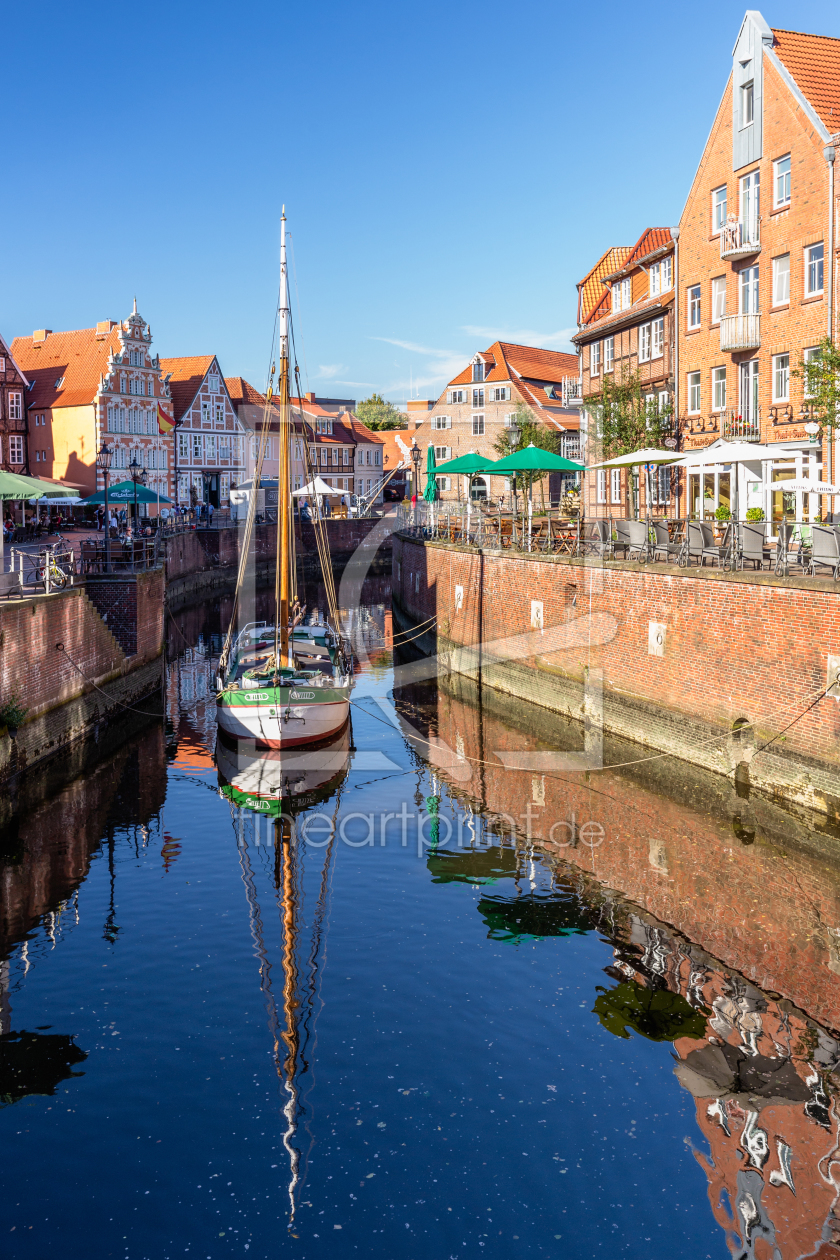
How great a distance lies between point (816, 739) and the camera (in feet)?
56.1

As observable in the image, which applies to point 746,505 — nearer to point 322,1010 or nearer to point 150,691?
point 150,691

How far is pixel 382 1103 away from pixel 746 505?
2272 cm

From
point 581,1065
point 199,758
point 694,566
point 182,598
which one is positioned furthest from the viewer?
point 182,598

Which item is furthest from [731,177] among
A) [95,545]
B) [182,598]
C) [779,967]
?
[182,598]

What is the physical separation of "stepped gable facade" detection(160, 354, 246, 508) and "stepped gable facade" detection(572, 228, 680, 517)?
1593 inches

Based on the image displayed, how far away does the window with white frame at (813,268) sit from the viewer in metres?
27.1

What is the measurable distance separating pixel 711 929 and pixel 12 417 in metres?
58.9

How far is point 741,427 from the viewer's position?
1180 inches

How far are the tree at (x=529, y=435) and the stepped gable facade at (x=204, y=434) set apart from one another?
2339 centimetres

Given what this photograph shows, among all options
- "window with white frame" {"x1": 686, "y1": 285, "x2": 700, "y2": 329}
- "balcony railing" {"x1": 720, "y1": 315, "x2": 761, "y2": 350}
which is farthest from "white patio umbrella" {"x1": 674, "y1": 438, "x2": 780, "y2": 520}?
"window with white frame" {"x1": 686, "y1": 285, "x2": 700, "y2": 329}

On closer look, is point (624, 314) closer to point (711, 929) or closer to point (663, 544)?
point (663, 544)

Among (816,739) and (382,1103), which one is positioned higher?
(816,739)

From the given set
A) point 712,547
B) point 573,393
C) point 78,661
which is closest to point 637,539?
point 712,547

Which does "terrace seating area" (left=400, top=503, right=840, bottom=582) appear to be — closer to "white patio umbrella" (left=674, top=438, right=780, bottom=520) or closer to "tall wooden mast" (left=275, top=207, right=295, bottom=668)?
"white patio umbrella" (left=674, top=438, right=780, bottom=520)
